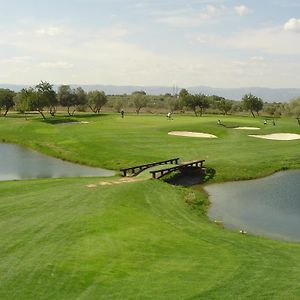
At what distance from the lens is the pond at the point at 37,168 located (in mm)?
48250

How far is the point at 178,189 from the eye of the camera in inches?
1511

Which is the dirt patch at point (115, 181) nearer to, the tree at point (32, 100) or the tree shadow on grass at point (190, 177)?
the tree shadow on grass at point (190, 177)

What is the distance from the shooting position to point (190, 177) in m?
44.9

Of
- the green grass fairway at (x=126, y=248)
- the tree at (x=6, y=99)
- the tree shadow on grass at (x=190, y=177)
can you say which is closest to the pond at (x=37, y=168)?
the tree shadow on grass at (x=190, y=177)

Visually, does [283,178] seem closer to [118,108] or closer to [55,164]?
[55,164]

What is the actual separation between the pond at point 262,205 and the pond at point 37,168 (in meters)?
14.3

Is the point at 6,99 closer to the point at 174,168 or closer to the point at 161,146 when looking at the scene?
the point at 161,146

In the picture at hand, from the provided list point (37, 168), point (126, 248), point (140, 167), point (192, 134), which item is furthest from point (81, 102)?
point (126, 248)

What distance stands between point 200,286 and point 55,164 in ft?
136

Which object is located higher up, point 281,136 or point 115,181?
point 281,136

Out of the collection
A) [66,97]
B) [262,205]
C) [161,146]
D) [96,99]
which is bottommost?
[262,205]

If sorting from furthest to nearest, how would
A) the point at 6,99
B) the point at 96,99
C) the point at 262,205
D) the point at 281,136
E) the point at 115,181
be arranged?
the point at 96,99 < the point at 6,99 < the point at 281,136 < the point at 115,181 < the point at 262,205

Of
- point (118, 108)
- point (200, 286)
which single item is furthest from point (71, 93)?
point (200, 286)

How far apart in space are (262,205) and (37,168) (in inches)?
1106
